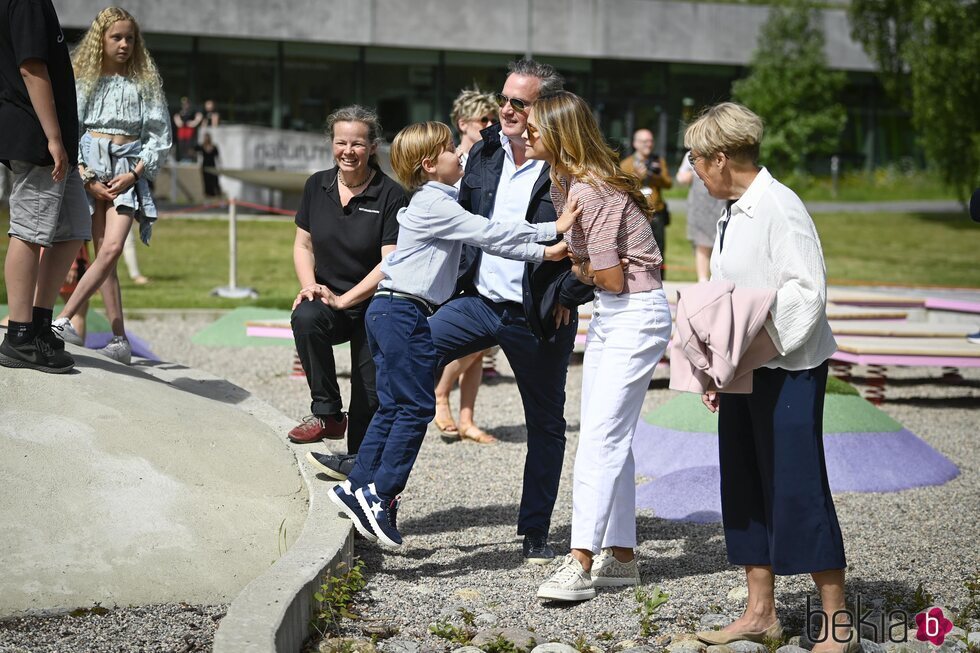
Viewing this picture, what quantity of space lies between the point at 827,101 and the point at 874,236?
51.5 feet

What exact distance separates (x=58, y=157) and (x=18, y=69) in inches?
16.8

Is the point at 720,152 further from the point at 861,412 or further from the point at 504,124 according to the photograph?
the point at 861,412

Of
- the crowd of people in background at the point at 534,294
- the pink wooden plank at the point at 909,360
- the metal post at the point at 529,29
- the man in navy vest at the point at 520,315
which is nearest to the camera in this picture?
the crowd of people in background at the point at 534,294

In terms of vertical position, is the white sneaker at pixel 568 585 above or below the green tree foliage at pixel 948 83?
below

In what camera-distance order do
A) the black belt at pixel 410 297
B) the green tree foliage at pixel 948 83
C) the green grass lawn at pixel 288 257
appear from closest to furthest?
the black belt at pixel 410 297 → the green grass lawn at pixel 288 257 → the green tree foliage at pixel 948 83

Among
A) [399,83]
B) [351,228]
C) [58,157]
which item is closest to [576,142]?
[351,228]

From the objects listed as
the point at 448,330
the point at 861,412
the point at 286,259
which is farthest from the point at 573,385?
the point at 286,259

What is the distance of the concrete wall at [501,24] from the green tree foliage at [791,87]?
5.15 feet

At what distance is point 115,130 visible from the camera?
7305 mm

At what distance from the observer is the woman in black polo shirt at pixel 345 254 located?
557 centimetres

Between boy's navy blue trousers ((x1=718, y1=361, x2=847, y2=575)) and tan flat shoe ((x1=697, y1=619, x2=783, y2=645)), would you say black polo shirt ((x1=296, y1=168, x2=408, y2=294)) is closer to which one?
boy's navy blue trousers ((x1=718, y1=361, x2=847, y2=575))

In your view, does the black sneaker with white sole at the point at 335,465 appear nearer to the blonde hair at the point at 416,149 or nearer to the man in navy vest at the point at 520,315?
the man in navy vest at the point at 520,315

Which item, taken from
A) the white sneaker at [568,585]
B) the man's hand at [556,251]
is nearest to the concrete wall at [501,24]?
the man's hand at [556,251]

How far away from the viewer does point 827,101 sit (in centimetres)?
4103
